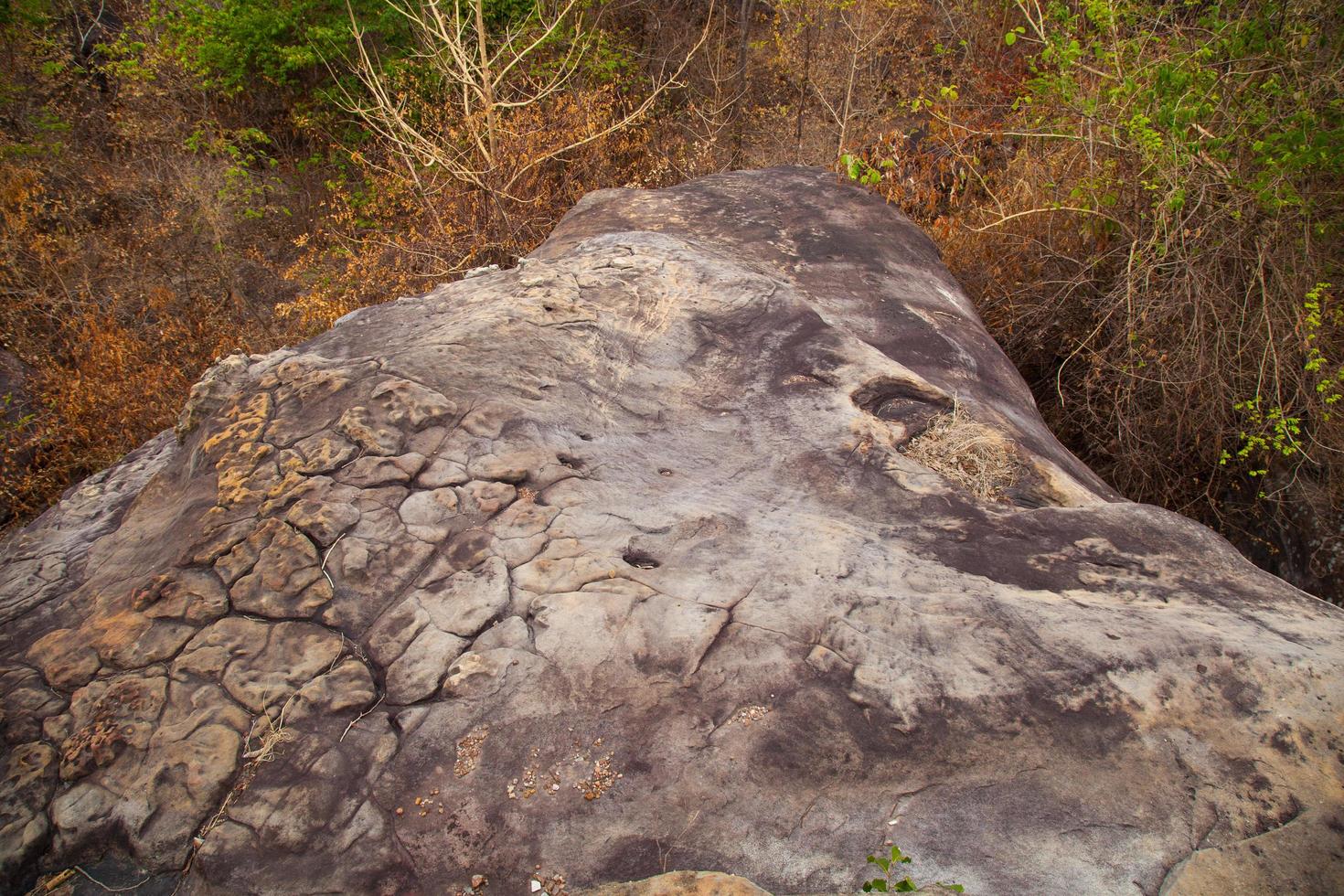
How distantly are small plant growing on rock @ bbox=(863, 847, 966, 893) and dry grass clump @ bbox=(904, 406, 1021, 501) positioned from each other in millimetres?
1346

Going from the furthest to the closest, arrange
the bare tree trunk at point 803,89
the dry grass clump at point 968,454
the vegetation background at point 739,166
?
the bare tree trunk at point 803,89
the vegetation background at point 739,166
the dry grass clump at point 968,454

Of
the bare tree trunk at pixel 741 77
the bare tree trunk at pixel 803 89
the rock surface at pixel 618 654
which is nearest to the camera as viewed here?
the rock surface at pixel 618 654

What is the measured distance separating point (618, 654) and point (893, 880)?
28.8 inches

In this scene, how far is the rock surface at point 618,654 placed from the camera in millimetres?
1646

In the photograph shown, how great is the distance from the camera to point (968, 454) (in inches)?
110

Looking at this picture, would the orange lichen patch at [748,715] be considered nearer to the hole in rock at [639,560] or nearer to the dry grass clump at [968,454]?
the hole in rock at [639,560]

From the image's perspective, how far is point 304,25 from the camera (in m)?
8.14

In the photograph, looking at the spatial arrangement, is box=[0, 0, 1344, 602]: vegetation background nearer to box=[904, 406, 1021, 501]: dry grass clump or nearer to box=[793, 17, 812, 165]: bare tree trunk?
box=[793, 17, 812, 165]: bare tree trunk

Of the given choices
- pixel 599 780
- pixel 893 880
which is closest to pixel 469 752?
pixel 599 780

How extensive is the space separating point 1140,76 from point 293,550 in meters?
4.52

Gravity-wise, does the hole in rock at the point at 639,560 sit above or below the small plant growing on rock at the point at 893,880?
above

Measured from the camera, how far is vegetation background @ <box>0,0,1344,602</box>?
156 inches

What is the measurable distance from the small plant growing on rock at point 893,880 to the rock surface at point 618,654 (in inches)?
2.0

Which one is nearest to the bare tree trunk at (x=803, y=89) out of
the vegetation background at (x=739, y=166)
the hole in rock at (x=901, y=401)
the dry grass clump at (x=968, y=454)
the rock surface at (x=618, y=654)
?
the vegetation background at (x=739, y=166)
